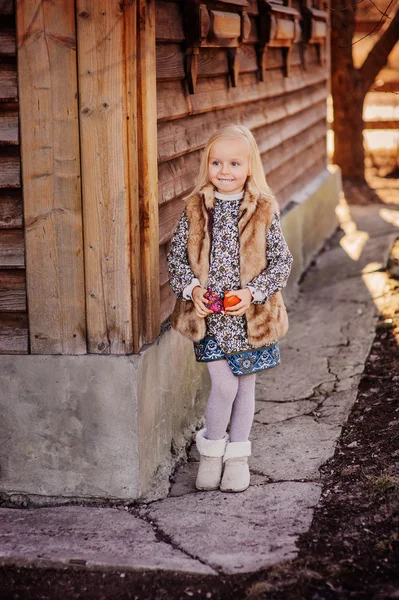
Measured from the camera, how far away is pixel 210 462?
4152 millimetres

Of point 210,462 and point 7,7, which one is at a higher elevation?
point 7,7

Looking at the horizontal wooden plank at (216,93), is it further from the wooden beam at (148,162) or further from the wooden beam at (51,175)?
the wooden beam at (51,175)

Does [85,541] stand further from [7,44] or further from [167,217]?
[7,44]

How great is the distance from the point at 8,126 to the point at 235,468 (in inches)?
72.0

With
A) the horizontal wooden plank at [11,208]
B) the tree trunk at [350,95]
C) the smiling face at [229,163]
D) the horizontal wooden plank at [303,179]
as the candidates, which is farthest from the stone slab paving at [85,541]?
the tree trunk at [350,95]

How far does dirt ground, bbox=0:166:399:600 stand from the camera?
3215 mm

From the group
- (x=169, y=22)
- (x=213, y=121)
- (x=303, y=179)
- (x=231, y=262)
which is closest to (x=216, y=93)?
(x=213, y=121)

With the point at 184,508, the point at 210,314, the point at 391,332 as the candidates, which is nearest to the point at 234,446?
the point at 184,508

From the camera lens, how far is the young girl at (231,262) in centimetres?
387

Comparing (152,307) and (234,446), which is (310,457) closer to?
(234,446)

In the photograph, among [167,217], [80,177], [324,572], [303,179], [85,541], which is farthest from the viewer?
[303,179]

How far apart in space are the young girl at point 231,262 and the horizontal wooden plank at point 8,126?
0.80 m

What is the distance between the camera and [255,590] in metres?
3.19

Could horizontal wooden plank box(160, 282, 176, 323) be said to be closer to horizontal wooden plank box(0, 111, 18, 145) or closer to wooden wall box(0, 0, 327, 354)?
wooden wall box(0, 0, 327, 354)
